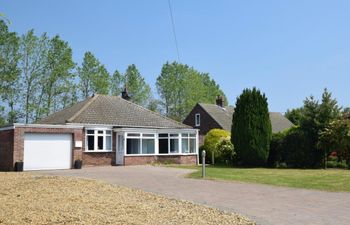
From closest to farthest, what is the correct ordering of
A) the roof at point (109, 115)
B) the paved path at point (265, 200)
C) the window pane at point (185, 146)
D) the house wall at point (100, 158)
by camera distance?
the paved path at point (265, 200)
the house wall at point (100, 158)
the roof at point (109, 115)
the window pane at point (185, 146)

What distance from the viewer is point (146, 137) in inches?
1265

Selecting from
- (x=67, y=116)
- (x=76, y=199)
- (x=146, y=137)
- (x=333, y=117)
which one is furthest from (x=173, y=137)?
(x=76, y=199)

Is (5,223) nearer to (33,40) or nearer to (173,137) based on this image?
(173,137)

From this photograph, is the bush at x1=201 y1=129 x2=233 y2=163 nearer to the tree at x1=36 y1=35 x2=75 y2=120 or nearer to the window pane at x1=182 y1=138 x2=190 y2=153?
the window pane at x1=182 y1=138 x2=190 y2=153

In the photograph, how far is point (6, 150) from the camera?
87.0ft

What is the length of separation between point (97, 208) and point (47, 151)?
1775 centimetres

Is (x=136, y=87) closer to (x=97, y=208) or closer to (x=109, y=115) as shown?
(x=109, y=115)

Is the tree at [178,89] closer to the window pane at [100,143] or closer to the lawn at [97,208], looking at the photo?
the window pane at [100,143]

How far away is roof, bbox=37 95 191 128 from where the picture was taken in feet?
100

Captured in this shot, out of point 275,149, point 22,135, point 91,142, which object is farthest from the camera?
point 275,149

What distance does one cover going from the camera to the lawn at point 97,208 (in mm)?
9031

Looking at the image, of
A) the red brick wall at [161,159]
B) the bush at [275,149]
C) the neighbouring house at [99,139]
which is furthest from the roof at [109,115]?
the bush at [275,149]

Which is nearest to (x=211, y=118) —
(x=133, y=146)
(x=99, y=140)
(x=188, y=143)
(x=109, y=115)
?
(x=188, y=143)

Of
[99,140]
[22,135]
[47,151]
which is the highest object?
[22,135]
